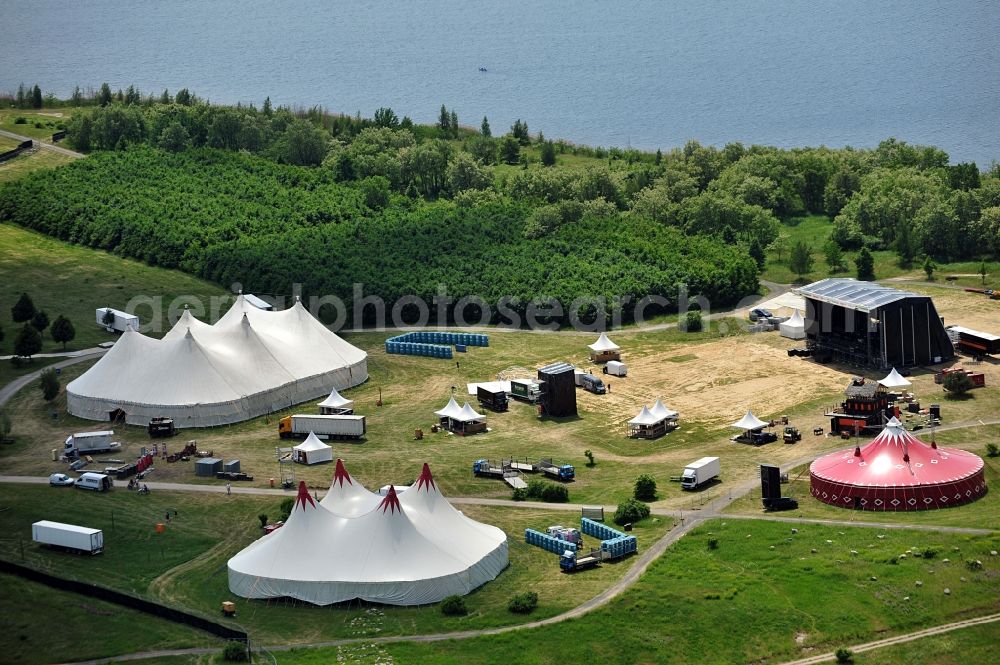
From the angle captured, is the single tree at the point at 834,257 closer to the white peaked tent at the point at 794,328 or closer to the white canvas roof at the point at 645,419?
the white peaked tent at the point at 794,328

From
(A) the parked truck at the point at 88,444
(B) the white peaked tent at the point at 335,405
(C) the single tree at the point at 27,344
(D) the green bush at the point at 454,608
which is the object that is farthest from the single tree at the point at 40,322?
(D) the green bush at the point at 454,608

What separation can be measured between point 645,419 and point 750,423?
287 inches

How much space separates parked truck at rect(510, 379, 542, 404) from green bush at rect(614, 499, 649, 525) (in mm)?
25808

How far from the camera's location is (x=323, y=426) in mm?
105000

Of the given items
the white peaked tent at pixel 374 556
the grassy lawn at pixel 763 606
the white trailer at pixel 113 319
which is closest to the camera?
the grassy lawn at pixel 763 606

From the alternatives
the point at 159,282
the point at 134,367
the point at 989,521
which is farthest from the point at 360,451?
the point at 159,282

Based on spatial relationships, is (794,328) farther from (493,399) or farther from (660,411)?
(493,399)

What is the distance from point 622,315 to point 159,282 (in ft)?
153

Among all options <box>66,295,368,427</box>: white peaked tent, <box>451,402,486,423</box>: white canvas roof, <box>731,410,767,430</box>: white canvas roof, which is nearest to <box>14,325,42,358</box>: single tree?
<box>66,295,368,427</box>: white peaked tent

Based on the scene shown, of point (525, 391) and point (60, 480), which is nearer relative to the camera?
point (60, 480)

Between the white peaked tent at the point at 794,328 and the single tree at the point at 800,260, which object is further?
the single tree at the point at 800,260

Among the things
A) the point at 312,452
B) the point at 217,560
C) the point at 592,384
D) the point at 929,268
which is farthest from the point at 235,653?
the point at 929,268

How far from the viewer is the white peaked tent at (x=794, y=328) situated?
124 m

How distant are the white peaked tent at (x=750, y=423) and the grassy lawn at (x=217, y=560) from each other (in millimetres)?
17640
